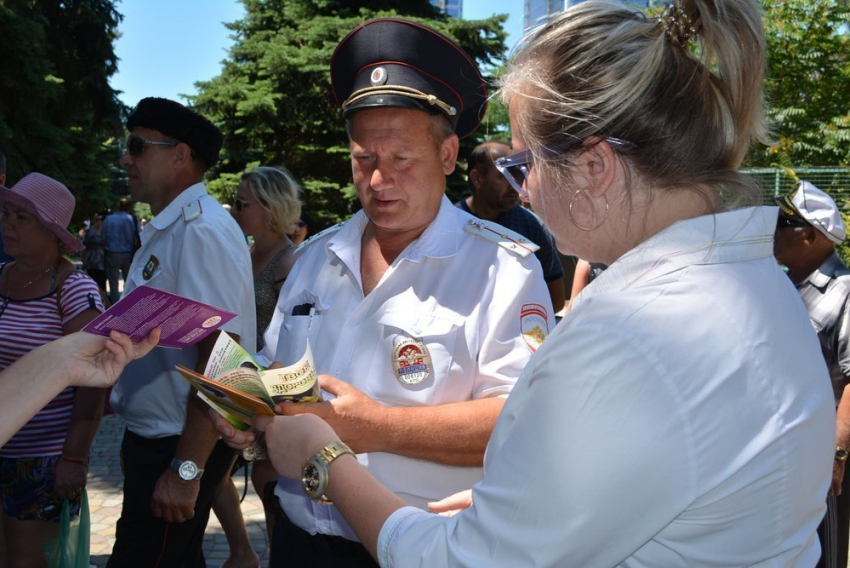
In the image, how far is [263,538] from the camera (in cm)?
466

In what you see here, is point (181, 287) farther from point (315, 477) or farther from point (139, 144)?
point (315, 477)

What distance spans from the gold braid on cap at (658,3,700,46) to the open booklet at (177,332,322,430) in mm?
1012

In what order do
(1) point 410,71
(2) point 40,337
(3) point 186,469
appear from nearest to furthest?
(1) point 410,71 < (3) point 186,469 < (2) point 40,337

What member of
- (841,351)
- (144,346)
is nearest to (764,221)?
(144,346)

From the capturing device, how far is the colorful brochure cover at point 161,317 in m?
1.81

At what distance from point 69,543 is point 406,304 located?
219 cm

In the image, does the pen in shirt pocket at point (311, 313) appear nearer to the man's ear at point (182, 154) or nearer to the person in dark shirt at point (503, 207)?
the man's ear at point (182, 154)

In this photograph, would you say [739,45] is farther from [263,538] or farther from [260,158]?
[260,158]

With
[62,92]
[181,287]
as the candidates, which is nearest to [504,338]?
[181,287]

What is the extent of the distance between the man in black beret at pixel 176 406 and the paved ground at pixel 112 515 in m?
1.51

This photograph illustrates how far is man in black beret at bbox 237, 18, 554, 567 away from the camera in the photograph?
6.07 feet

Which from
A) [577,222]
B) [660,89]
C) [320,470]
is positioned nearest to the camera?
[660,89]

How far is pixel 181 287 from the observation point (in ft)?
9.60

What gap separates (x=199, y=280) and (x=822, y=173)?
10462 mm
